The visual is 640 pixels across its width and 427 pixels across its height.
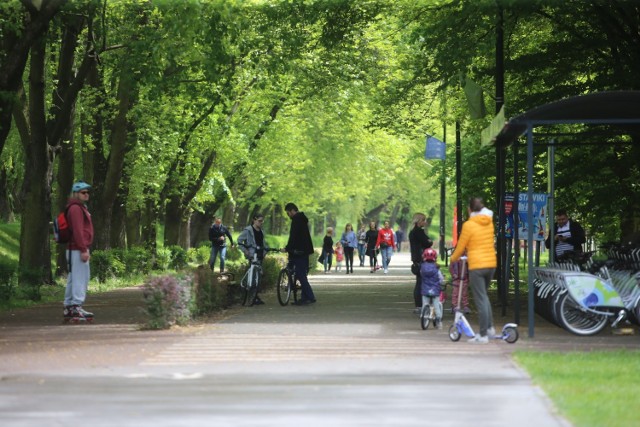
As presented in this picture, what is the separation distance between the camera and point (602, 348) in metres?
16.1

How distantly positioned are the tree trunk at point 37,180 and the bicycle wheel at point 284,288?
6649 mm

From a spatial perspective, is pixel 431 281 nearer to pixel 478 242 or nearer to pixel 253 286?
pixel 478 242

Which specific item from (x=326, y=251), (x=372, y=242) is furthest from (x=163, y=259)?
(x=372, y=242)

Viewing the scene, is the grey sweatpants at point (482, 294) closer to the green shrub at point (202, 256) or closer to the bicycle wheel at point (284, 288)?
the bicycle wheel at point (284, 288)

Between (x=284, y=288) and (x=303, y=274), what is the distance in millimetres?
517

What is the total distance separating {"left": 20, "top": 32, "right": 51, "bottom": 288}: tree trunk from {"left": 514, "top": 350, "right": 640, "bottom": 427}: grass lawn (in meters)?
16.5

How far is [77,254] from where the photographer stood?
65.9ft

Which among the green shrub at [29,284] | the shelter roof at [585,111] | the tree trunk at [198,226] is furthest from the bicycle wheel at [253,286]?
the tree trunk at [198,226]

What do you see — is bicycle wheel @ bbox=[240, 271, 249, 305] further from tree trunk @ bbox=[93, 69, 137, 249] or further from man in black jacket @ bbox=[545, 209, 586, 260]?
tree trunk @ bbox=[93, 69, 137, 249]

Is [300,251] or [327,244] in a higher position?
[327,244]

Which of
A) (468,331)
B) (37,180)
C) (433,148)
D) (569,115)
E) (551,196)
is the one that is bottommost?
→ (468,331)

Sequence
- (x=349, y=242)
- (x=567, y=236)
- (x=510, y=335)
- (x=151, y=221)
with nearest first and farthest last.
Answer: (x=510, y=335), (x=567, y=236), (x=151, y=221), (x=349, y=242)

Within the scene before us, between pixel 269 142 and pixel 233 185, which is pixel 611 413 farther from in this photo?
pixel 233 185

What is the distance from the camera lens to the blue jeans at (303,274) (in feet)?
83.5
